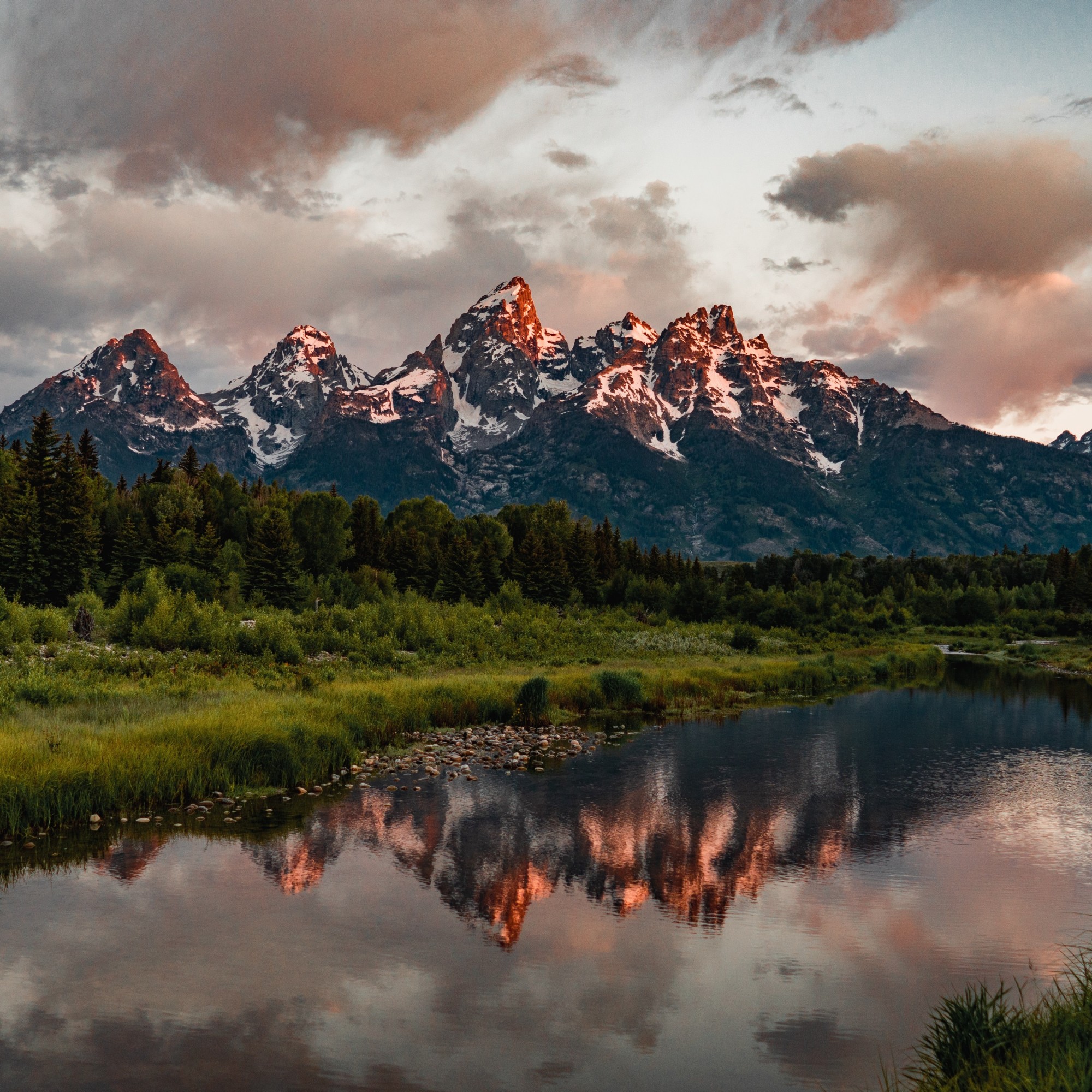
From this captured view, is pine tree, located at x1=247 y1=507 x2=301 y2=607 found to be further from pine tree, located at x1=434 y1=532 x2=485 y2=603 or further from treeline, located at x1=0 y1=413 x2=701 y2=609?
pine tree, located at x1=434 y1=532 x2=485 y2=603

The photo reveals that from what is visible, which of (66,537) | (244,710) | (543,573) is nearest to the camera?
(244,710)

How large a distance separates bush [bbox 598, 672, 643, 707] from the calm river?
16.4m

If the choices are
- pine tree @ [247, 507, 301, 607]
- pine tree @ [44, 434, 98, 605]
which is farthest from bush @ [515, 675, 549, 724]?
pine tree @ [44, 434, 98, 605]

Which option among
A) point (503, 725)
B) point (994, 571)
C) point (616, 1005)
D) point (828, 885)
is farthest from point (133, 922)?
point (994, 571)

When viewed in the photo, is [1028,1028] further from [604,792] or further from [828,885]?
[604,792]

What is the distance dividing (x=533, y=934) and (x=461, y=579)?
8639cm

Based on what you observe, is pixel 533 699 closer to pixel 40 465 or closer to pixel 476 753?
pixel 476 753

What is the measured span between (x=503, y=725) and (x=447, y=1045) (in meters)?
26.3

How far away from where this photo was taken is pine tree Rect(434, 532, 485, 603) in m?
103

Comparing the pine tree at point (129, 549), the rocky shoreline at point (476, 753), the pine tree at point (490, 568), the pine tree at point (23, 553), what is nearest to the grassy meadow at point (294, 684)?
the rocky shoreline at point (476, 753)

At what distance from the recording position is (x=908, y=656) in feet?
251

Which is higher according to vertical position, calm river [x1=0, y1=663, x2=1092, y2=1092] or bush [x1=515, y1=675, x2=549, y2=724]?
bush [x1=515, y1=675, x2=549, y2=724]

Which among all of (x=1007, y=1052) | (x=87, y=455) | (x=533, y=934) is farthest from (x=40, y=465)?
(x=1007, y=1052)

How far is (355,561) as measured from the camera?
389 feet
